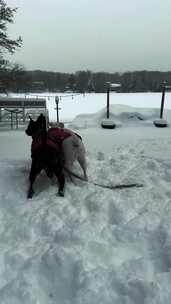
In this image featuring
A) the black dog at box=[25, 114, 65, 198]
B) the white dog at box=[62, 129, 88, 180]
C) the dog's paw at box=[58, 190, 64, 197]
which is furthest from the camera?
the white dog at box=[62, 129, 88, 180]

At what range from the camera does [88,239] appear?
8.77ft

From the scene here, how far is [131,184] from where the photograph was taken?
12.8ft

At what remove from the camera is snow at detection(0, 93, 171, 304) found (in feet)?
6.93

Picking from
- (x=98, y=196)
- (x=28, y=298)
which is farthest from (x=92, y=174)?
(x=28, y=298)

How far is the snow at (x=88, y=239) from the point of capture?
6.93 feet

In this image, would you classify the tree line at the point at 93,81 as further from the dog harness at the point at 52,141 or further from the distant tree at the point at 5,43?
the dog harness at the point at 52,141

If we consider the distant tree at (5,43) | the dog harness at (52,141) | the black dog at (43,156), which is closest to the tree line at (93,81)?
the distant tree at (5,43)

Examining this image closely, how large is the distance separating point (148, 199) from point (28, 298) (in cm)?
183

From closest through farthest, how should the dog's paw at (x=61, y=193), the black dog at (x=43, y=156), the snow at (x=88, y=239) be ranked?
the snow at (x=88, y=239) → the dog's paw at (x=61, y=193) → the black dog at (x=43, y=156)

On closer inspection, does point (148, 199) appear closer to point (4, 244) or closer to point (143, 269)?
point (143, 269)

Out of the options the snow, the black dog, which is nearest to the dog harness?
the black dog

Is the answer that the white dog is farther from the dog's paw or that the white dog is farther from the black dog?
the dog's paw

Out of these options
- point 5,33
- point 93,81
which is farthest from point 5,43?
point 93,81

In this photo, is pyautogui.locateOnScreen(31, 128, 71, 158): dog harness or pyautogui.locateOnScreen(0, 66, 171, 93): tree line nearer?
pyautogui.locateOnScreen(31, 128, 71, 158): dog harness
